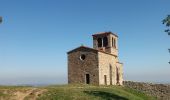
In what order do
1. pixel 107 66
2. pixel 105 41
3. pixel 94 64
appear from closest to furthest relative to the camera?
pixel 94 64 < pixel 107 66 < pixel 105 41

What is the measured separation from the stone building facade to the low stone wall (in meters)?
3.88

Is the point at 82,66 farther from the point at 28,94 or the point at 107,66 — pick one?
the point at 28,94

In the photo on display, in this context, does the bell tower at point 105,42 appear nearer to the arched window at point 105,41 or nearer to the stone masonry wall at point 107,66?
the arched window at point 105,41

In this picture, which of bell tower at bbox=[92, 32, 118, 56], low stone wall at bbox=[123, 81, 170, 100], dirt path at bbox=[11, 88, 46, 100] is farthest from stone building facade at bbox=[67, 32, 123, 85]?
dirt path at bbox=[11, 88, 46, 100]

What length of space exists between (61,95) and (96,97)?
3.61 m

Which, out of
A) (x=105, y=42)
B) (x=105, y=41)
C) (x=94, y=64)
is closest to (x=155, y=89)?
(x=105, y=42)

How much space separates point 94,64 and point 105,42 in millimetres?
7311

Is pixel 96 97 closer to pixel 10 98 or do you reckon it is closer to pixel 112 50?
pixel 10 98

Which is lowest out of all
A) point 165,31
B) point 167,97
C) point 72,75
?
point 167,97

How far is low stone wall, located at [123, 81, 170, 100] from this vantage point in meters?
52.8

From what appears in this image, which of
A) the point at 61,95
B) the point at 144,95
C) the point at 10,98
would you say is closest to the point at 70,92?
the point at 61,95

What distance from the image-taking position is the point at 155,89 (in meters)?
53.9

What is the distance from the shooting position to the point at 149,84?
5531cm

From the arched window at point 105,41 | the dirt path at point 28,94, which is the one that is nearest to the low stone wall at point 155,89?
the arched window at point 105,41
